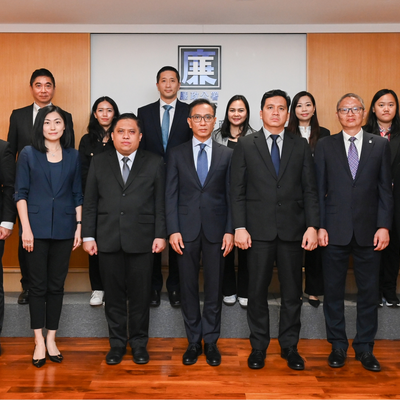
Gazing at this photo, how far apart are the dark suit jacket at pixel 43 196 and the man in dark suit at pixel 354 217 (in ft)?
5.31

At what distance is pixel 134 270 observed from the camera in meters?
2.88

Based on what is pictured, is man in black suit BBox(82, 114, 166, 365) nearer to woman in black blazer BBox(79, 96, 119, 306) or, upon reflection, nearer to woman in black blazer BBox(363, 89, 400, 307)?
woman in black blazer BBox(79, 96, 119, 306)

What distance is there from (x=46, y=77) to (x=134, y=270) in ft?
6.10

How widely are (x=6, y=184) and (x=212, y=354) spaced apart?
1.73m

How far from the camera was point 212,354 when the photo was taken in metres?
2.82

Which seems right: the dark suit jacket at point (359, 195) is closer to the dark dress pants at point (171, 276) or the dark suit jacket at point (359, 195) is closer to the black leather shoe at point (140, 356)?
the dark dress pants at point (171, 276)

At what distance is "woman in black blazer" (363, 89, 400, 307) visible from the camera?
11.0 ft

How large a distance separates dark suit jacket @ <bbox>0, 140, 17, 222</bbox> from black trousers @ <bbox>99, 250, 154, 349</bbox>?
67cm

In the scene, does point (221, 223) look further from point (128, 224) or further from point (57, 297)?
point (57, 297)

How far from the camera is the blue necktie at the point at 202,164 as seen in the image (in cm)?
287

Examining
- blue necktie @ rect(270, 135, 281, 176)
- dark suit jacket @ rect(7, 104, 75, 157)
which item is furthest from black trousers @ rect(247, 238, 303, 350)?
dark suit jacket @ rect(7, 104, 75, 157)

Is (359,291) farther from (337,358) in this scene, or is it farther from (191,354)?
(191,354)
